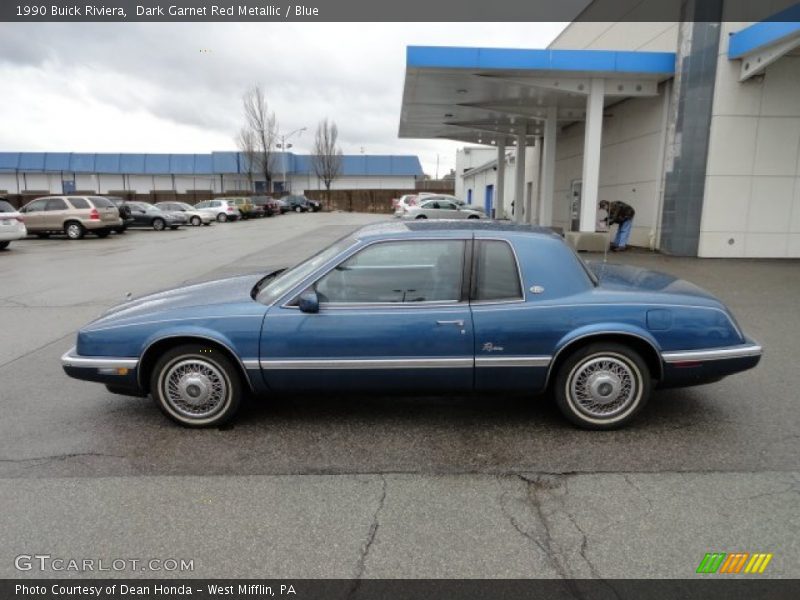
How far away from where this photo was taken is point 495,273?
3924 millimetres

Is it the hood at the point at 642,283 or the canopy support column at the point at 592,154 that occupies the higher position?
the canopy support column at the point at 592,154

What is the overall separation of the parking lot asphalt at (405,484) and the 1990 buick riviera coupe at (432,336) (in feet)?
1.20

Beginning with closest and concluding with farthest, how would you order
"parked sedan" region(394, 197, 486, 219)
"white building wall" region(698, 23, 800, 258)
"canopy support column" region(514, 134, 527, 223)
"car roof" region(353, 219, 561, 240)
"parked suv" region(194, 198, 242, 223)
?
"car roof" region(353, 219, 561, 240), "white building wall" region(698, 23, 800, 258), "canopy support column" region(514, 134, 527, 223), "parked sedan" region(394, 197, 486, 219), "parked suv" region(194, 198, 242, 223)

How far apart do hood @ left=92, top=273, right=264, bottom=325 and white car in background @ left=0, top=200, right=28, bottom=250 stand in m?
15.8

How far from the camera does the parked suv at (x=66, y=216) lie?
21.2 metres

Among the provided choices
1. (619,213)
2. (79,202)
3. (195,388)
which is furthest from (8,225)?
(619,213)

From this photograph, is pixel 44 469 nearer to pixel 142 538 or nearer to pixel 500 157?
pixel 142 538

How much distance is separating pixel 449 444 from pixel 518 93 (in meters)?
15.3

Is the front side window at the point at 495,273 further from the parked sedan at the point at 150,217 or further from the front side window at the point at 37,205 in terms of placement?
the parked sedan at the point at 150,217

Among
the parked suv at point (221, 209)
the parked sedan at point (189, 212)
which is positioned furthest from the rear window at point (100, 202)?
the parked suv at point (221, 209)

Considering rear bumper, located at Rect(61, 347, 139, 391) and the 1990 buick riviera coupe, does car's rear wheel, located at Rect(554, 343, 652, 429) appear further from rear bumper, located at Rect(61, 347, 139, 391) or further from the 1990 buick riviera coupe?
rear bumper, located at Rect(61, 347, 139, 391)

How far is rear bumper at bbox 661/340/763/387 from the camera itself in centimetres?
383
